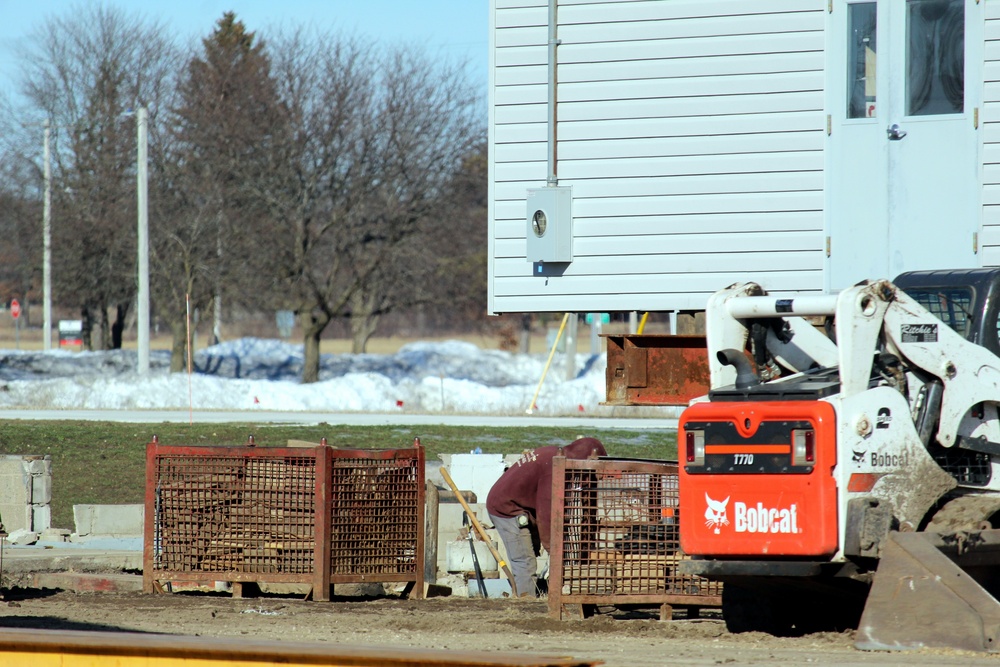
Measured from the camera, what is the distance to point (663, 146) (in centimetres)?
1326

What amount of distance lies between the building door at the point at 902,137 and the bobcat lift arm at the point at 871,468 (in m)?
4.67

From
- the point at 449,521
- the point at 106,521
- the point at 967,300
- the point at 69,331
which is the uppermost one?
the point at 967,300

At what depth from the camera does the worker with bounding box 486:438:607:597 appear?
10117 mm

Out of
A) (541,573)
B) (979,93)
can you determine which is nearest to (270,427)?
(541,573)

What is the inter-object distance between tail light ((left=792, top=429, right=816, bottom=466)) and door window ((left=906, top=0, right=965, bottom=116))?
Answer: 6414mm

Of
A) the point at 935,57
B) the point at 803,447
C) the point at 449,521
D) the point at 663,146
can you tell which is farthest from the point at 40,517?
the point at 935,57

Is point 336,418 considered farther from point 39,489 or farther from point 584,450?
point 584,450

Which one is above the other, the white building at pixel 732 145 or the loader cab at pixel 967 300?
the white building at pixel 732 145

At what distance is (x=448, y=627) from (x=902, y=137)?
6749 mm

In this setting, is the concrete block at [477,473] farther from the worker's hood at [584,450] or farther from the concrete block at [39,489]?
the concrete block at [39,489]

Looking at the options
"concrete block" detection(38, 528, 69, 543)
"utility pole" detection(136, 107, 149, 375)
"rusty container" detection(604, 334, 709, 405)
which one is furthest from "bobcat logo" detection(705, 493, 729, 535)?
Result: "utility pole" detection(136, 107, 149, 375)

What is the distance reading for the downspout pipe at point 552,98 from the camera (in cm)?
1338

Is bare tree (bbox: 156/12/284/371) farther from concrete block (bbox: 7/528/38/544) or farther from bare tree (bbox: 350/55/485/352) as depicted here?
concrete block (bbox: 7/528/38/544)

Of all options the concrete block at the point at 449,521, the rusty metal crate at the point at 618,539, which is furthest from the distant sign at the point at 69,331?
the rusty metal crate at the point at 618,539
